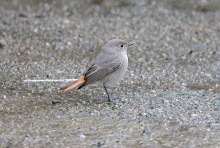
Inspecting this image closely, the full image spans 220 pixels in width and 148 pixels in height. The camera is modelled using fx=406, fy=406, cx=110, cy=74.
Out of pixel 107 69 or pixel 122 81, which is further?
pixel 122 81

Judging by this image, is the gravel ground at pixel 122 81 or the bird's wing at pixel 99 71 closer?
the gravel ground at pixel 122 81

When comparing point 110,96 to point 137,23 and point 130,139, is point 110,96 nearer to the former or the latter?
point 130,139

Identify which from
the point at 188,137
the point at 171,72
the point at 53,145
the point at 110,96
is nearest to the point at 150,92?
the point at 110,96

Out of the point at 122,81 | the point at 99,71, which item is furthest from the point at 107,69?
the point at 122,81

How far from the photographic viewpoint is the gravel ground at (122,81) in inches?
214

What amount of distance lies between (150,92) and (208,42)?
347 centimetres

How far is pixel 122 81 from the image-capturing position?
25.7 feet

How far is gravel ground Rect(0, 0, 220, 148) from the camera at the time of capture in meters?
5.44

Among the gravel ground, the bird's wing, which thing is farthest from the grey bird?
the gravel ground

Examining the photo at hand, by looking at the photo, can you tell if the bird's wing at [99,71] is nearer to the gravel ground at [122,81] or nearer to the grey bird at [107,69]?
the grey bird at [107,69]

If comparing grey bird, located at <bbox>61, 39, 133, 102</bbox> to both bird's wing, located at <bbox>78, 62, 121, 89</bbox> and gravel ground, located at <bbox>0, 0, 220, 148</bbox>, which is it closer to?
bird's wing, located at <bbox>78, 62, 121, 89</bbox>

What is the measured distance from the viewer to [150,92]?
23.7 feet

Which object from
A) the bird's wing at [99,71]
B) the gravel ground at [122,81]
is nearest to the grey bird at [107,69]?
the bird's wing at [99,71]

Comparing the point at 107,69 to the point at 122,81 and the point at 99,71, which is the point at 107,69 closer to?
the point at 99,71
